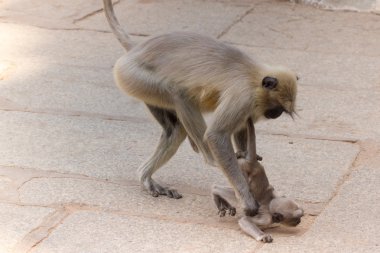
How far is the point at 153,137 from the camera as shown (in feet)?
21.7

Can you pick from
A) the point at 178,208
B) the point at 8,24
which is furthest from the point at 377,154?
the point at 8,24

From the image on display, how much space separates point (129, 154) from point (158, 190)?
29.2 inches

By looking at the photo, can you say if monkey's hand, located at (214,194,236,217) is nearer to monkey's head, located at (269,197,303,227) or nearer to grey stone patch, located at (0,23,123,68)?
monkey's head, located at (269,197,303,227)

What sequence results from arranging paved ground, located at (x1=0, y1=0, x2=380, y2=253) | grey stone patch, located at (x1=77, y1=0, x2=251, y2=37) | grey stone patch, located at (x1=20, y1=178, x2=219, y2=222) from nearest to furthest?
paved ground, located at (x1=0, y1=0, x2=380, y2=253) < grey stone patch, located at (x1=20, y1=178, x2=219, y2=222) < grey stone patch, located at (x1=77, y1=0, x2=251, y2=37)

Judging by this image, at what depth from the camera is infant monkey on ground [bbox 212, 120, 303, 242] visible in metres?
4.91

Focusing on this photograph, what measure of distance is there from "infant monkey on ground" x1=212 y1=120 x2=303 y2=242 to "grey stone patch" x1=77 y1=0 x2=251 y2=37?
3866mm

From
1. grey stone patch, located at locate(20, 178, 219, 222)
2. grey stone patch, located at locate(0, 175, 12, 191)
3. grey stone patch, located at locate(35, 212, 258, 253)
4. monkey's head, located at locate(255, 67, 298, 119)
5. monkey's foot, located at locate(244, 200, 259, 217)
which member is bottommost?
grey stone patch, located at locate(0, 175, 12, 191)

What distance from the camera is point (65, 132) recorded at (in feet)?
21.8

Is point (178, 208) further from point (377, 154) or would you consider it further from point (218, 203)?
point (377, 154)

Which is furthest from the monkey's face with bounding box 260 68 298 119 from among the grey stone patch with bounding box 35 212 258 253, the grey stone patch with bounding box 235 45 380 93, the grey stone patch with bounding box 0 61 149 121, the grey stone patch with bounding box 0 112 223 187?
the grey stone patch with bounding box 235 45 380 93

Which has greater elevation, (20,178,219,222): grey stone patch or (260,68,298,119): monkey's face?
(260,68,298,119): monkey's face

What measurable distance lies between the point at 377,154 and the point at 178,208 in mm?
1592

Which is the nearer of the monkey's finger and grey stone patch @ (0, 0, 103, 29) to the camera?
the monkey's finger

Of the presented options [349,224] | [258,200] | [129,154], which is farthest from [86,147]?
[349,224]
